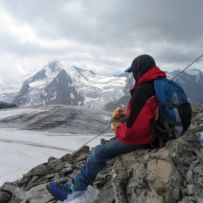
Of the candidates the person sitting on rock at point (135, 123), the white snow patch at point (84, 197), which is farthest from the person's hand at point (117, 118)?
the white snow patch at point (84, 197)

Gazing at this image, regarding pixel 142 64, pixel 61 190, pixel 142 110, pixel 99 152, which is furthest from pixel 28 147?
pixel 142 110

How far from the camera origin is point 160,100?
837 cm

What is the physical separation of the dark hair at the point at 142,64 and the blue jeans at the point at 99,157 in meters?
1.54

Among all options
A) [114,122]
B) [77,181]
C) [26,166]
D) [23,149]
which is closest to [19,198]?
[77,181]

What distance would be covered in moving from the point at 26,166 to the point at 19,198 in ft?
32.2

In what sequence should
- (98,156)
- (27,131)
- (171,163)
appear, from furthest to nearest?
(27,131), (98,156), (171,163)

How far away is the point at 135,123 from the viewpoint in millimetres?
8484

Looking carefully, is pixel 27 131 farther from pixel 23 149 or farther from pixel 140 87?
pixel 140 87

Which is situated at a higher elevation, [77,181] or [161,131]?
[161,131]

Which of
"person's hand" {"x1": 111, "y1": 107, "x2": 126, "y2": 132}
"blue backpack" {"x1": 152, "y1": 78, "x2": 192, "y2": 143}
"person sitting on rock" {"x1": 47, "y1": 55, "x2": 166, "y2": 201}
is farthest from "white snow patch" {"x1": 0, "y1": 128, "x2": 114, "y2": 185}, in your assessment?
"blue backpack" {"x1": 152, "y1": 78, "x2": 192, "y2": 143}

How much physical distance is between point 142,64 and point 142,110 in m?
1.05

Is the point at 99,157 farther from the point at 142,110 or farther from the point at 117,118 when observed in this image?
the point at 142,110

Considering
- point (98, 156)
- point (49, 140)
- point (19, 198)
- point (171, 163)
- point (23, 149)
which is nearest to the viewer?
point (171, 163)

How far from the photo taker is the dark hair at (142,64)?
8789 mm
